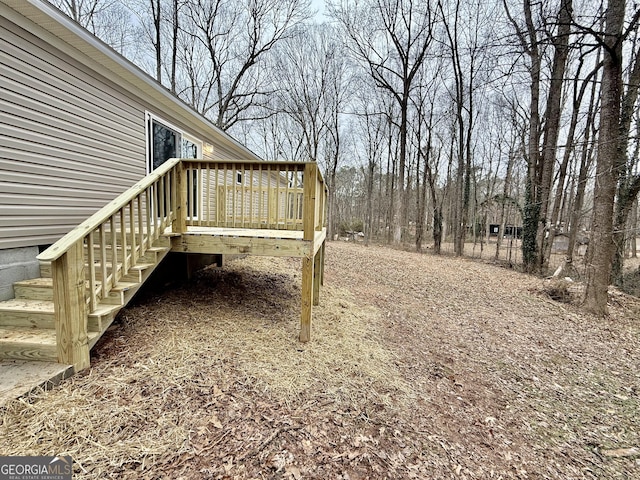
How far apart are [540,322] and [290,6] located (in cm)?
1762

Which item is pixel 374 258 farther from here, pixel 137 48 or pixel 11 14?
pixel 137 48

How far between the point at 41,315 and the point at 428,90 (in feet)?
66.8

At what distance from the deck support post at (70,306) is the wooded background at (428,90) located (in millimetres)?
8293

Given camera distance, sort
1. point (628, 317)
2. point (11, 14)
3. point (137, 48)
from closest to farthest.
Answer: point (11, 14) < point (628, 317) < point (137, 48)

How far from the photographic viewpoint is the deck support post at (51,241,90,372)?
236 centimetres

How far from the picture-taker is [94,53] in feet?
12.9

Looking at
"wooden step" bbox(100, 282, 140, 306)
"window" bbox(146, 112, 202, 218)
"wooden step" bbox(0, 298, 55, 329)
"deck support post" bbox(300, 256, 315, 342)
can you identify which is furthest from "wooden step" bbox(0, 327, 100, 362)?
"window" bbox(146, 112, 202, 218)

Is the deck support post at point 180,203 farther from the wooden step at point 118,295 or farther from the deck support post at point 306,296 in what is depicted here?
the deck support post at point 306,296

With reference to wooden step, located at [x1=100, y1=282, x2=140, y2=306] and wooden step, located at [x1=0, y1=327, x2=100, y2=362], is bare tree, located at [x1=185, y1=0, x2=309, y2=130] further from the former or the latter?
wooden step, located at [x1=0, y1=327, x2=100, y2=362]

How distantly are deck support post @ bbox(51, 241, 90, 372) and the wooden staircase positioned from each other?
10 centimetres

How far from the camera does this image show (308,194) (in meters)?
3.65

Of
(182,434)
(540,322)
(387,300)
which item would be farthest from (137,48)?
(540,322)

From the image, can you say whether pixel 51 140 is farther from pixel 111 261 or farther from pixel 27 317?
pixel 27 317

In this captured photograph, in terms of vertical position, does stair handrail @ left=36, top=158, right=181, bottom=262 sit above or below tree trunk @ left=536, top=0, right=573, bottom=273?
below
